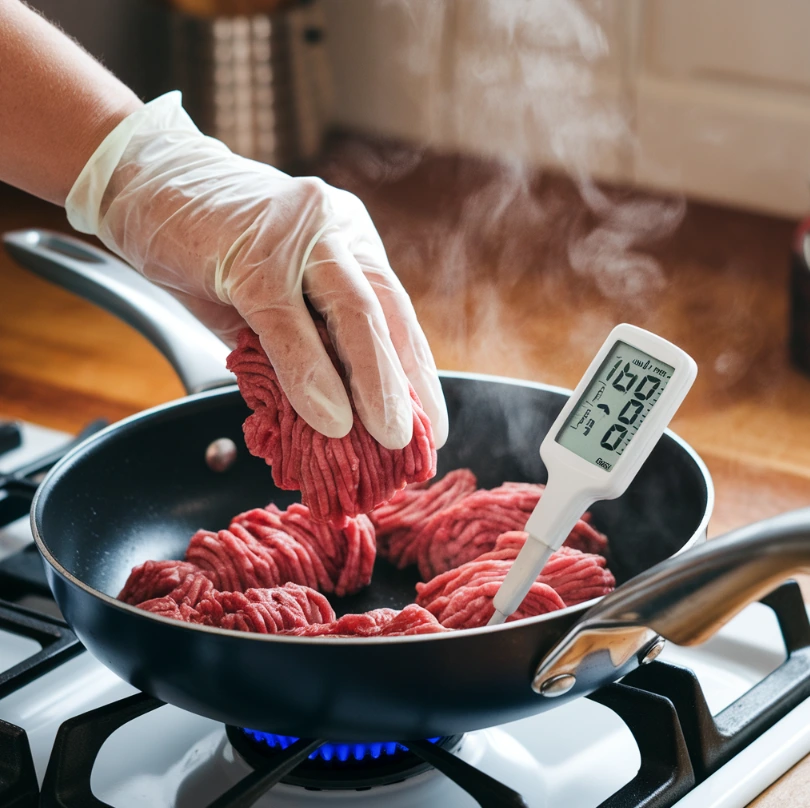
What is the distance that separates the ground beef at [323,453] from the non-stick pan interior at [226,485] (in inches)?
6.4

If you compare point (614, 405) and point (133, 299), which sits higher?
point (614, 405)

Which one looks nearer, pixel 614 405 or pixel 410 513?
pixel 614 405

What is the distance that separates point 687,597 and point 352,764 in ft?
1.11

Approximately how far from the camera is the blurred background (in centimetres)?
161

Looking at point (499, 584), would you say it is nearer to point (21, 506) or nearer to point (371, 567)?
point (371, 567)

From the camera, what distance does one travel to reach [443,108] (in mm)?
2369

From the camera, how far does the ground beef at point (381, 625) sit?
832 millimetres

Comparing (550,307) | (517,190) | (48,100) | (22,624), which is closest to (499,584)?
(22,624)

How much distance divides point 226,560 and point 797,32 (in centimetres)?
148

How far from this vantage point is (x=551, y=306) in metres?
1.82

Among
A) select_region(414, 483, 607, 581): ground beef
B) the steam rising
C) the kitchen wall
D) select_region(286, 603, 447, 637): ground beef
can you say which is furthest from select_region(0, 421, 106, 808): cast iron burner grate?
the kitchen wall

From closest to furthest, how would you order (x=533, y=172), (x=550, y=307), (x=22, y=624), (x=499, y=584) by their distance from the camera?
1. (x=499, y=584)
2. (x=22, y=624)
3. (x=550, y=307)
4. (x=533, y=172)

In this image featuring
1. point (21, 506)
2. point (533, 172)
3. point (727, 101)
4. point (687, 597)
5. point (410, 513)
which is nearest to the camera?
point (687, 597)

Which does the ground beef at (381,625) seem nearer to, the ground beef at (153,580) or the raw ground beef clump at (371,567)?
the raw ground beef clump at (371,567)
